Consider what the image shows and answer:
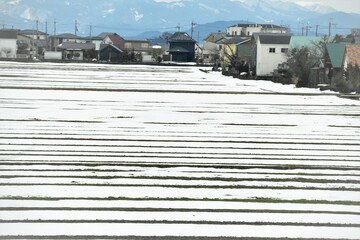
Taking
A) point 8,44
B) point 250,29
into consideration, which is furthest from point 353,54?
point 250,29

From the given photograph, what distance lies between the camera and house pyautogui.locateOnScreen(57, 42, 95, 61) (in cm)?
4084

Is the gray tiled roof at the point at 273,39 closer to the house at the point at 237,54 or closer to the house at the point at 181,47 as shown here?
the house at the point at 237,54

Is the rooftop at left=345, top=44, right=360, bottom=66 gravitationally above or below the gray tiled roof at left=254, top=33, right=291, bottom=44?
below

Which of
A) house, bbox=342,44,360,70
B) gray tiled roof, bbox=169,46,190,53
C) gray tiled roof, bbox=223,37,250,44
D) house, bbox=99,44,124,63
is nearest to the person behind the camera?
house, bbox=342,44,360,70

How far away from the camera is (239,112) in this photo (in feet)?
39.8

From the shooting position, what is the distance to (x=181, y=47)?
151 feet

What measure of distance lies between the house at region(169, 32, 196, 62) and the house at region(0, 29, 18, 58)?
51.6ft

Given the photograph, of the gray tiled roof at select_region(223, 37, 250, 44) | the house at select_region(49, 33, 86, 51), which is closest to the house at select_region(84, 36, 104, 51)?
the house at select_region(49, 33, 86, 51)

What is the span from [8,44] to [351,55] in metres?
19.8

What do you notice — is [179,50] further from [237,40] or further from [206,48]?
[237,40]

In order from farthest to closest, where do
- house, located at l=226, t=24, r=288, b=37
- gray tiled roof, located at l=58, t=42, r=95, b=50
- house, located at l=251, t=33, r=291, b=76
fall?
gray tiled roof, located at l=58, t=42, r=95, b=50
house, located at l=226, t=24, r=288, b=37
house, located at l=251, t=33, r=291, b=76

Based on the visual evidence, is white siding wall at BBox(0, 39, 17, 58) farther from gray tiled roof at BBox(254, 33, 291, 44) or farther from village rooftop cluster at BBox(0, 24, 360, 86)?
gray tiled roof at BBox(254, 33, 291, 44)

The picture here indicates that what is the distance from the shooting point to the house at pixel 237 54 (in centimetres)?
3133

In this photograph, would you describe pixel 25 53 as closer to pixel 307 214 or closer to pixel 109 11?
pixel 109 11
